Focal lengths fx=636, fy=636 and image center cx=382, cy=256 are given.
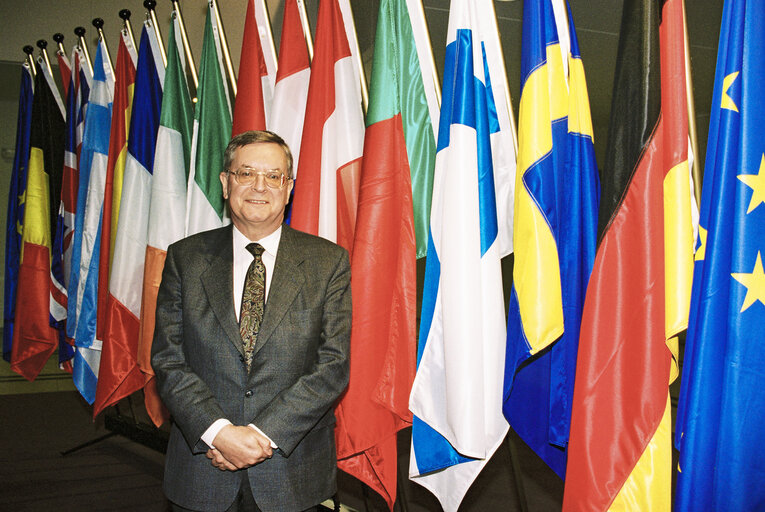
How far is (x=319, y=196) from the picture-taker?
2.18 meters

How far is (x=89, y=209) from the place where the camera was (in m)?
3.16

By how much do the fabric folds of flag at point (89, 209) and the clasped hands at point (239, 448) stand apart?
73.0 inches

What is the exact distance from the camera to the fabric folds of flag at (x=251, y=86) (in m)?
2.45

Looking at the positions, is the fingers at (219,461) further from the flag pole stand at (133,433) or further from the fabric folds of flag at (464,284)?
the flag pole stand at (133,433)

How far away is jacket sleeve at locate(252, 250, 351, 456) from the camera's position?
1.49 meters

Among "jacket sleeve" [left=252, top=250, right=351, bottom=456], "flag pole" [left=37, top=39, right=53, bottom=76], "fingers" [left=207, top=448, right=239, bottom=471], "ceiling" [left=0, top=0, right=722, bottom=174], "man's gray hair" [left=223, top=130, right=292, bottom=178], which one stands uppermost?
"ceiling" [left=0, top=0, right=722, bottom=174]

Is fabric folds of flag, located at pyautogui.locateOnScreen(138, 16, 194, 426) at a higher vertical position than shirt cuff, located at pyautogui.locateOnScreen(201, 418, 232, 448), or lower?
higher

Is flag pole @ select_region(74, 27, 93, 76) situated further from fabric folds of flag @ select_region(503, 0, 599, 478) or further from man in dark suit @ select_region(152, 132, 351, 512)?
fabric folds of flag @ select_region(503, 0, 599, 478)

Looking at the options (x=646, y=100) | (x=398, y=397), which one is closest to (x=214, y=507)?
(x=398, y=397)

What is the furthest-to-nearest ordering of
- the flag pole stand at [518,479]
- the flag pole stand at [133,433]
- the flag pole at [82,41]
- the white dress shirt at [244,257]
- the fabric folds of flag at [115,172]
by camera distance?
the flag pole stand at [133,433]
the flag pole at [82,41]
the fabric folds of flag at [115,172]
the flag pole stand at [518,479]
the white dress shirt at [244,257]

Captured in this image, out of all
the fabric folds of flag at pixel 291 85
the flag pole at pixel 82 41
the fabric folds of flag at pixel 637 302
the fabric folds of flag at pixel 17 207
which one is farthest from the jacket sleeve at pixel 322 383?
the fabric folds of flag at pixel 17 207

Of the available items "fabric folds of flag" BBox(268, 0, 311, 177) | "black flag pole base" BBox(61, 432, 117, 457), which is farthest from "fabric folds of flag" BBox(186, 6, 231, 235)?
"black flag pole base" BBox(61, 432, 117, 457)

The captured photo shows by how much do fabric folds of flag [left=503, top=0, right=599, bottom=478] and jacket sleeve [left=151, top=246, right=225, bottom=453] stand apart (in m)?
0.81

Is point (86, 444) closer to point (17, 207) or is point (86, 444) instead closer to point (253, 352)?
point (17, 207)
